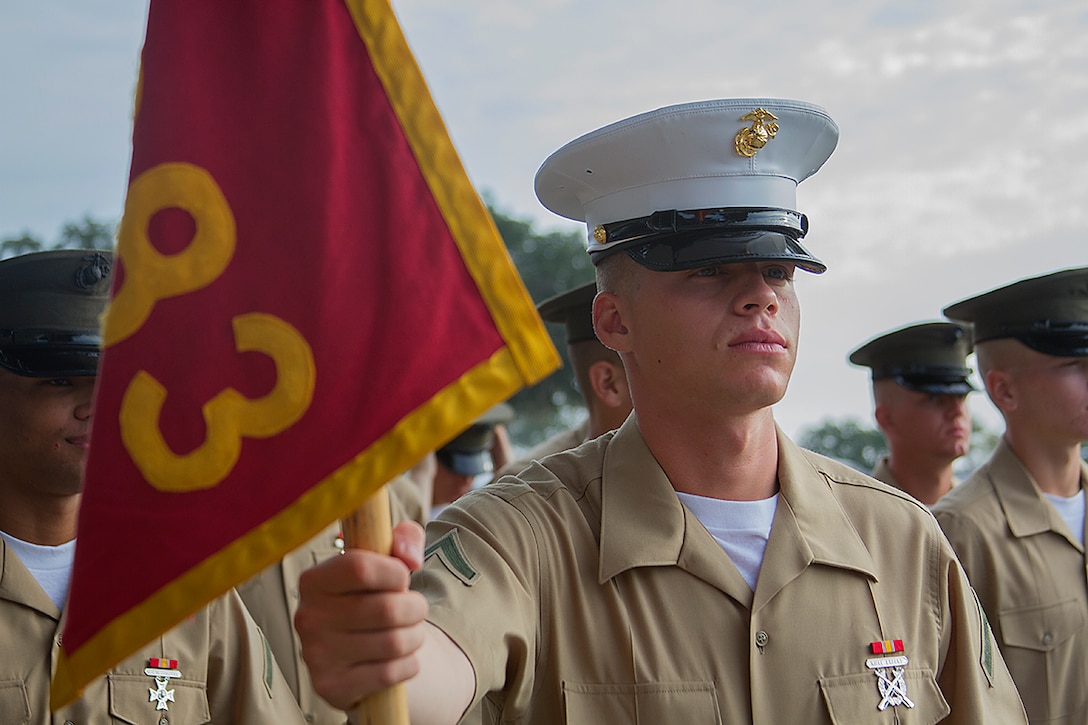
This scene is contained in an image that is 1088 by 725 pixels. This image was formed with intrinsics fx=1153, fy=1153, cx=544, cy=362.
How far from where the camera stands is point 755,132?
2.82 meters

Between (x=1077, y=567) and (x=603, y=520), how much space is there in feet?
9.18

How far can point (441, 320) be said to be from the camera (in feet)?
5.38

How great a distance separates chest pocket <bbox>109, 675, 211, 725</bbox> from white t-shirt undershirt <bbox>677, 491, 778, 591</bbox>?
1.56m

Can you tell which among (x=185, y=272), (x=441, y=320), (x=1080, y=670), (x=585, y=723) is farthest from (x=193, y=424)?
(x=1080, y=670)

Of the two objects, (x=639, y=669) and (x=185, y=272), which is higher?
(x=185, y=272)

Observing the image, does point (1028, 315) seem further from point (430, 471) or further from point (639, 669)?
point (430, 471)

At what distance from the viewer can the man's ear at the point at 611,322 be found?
2.94 meters

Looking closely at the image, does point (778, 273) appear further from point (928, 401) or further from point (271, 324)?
point (928, 401)

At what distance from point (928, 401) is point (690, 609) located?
4066 millimetres

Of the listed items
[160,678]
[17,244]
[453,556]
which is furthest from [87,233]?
[453,556]

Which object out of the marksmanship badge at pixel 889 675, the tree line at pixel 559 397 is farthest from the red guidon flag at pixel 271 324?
the tree line at pixel 559 397

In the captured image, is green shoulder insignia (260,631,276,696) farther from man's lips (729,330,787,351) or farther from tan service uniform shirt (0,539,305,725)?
man's lips (729,330,787,351)

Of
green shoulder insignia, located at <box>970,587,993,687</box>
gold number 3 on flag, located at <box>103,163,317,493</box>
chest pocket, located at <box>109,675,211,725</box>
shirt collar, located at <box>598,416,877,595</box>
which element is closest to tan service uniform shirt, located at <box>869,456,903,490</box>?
green shoulder insignia, located at <box>970,587,993,687</box>

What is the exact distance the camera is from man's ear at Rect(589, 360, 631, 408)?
518cm
